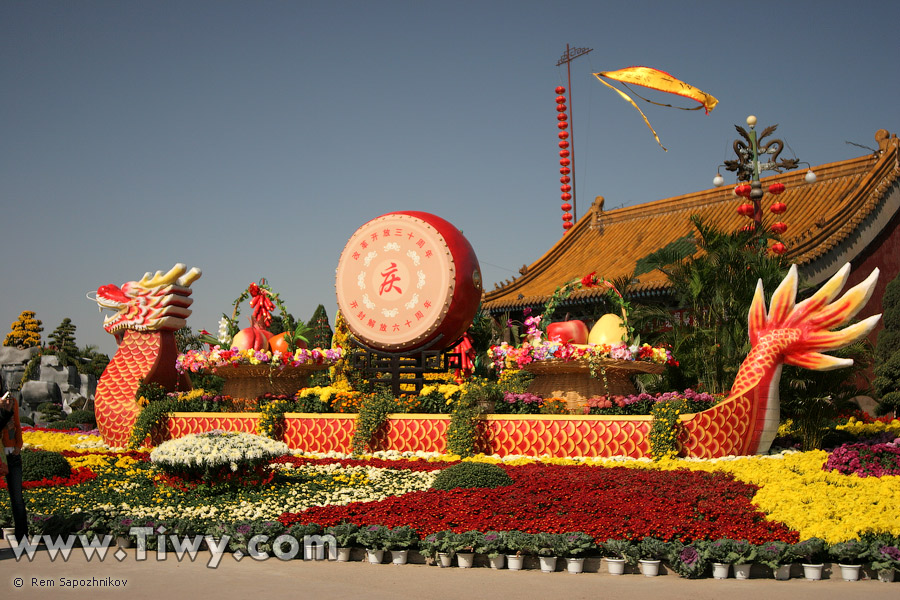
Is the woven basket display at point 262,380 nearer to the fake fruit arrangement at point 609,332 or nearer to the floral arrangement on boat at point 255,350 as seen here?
the floral arrangement on boat at point 255,350

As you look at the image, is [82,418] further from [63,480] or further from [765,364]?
[765,364]

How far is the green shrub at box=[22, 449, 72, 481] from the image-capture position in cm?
1041

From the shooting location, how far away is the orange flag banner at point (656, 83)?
16.2 m

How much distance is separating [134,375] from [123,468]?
363 centimetres

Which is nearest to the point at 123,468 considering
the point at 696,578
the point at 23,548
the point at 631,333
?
the point at 23,548

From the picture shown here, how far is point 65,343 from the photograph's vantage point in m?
28.6

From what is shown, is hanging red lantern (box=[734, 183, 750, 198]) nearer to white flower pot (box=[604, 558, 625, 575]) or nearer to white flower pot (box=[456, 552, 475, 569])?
white flower pot (box=[604, 558, 625, 575])

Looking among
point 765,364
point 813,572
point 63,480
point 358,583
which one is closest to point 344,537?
point 358,583

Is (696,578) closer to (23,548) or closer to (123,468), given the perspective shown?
(23,548)

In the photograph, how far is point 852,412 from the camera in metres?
15.4

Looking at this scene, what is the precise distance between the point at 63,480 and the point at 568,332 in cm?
724

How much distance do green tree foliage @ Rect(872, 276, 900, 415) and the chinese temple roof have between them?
49.7 inches

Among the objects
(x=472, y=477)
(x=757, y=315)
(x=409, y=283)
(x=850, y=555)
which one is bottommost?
(x=850, y=555)

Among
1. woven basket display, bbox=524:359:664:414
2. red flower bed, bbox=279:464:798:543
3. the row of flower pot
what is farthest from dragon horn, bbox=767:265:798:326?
the row of flower pot
